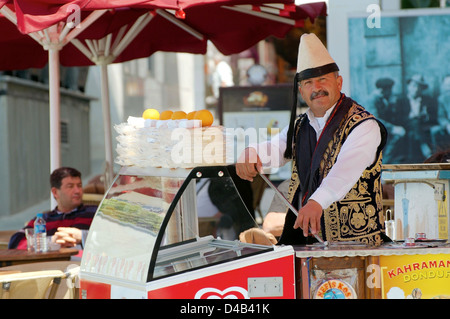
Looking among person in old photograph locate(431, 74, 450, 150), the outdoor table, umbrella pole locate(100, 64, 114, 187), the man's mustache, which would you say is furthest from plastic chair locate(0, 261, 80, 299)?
person in old photograph locate(431, 74, 450, 150)

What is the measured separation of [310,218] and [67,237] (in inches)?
101

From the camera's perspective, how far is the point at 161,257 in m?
2.98

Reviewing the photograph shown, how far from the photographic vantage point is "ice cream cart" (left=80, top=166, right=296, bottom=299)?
2.63 m

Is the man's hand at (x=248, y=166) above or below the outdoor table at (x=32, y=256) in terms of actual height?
above

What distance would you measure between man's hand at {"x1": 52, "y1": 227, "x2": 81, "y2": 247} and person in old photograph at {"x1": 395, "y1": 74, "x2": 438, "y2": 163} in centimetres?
327

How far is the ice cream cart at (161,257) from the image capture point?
263 centimetres

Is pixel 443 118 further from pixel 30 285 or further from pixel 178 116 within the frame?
pixel 30 285

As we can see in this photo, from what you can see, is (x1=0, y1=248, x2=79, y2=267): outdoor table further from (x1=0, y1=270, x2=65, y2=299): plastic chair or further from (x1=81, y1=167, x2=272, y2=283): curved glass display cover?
(x1=81, y1=167, x2=272, y2=283): curved glass display cover

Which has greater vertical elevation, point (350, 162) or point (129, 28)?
point (129, 28)

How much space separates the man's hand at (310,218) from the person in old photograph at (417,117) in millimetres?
4114

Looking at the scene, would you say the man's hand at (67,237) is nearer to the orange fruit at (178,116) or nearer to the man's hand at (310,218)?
the orange fruit at (178,116)

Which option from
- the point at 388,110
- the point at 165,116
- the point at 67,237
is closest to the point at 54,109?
the point at 67,237

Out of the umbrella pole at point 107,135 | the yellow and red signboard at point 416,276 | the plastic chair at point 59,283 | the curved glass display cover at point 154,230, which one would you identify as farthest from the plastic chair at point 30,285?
the umbrella pole at point 107,135

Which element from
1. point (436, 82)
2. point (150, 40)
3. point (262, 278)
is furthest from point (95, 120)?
point (262, 278)
